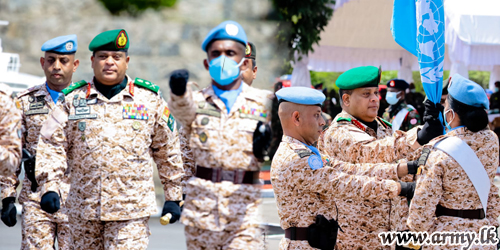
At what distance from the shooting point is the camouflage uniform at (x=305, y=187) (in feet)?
12.1

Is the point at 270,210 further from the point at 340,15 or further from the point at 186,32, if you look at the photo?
the point at 340,15

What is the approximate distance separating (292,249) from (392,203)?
120cm

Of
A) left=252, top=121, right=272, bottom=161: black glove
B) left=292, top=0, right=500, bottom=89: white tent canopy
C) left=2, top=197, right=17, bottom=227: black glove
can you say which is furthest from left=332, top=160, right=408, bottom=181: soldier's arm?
left=292, top=0, right=500, bottom=89: white tent canopy

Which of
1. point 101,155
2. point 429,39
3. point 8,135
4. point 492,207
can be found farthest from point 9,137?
point 492,207

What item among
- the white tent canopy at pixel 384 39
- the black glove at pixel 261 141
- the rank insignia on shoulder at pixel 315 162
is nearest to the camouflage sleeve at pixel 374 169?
the rank insignia on shoulder at pixel 315 162

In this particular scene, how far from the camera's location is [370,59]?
69.3 ft

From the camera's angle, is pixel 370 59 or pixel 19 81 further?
pixel 370 59

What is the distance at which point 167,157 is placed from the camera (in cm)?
463

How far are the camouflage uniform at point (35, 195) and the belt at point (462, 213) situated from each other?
2817 millimetres

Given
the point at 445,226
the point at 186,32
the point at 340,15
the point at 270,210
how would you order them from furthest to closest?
1. the point at 340,15
2. the point at 270,210
3. the point at 186,32
4. the point at 445,226

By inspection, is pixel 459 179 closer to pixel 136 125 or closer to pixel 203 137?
pixel 203 137

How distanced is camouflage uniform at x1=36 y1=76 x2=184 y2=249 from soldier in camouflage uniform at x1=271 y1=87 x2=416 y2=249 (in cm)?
111

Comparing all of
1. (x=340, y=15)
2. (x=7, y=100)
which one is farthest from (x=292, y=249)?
(x=340, y=15)

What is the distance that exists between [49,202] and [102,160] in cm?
46
